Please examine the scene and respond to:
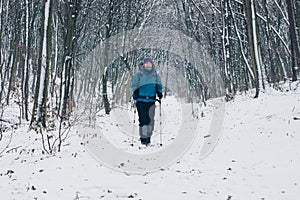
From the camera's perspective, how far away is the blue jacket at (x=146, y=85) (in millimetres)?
9219

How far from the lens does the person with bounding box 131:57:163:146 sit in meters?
9.10

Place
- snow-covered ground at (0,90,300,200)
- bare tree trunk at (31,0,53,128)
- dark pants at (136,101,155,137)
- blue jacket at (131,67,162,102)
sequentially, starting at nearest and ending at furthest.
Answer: snow-covered ground at (0,90,300,200) < dark pants at (136,101,155,137) < blue jacket at (131,67,162,102) < bare tree trunk at (31,0,53,128)

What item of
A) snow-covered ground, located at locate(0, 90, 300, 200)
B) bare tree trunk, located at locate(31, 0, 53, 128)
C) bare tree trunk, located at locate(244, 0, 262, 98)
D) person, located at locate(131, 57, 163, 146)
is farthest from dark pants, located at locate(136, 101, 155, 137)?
bare tree trunk, located at locate(244, 0, 262, 98)

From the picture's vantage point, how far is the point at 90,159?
670cm

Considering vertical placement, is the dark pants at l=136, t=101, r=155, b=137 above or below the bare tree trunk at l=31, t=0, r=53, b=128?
below

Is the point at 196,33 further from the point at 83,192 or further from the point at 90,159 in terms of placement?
the point at 83,192

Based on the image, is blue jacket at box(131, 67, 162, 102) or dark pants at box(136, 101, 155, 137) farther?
blue jacket at box(131, 67, 162, 102)

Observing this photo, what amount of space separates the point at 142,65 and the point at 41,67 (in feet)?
12.4

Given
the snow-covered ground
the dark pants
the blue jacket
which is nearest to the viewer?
→ the snow-covered ground

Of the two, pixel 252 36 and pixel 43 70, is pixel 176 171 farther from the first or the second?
pixel 252 36

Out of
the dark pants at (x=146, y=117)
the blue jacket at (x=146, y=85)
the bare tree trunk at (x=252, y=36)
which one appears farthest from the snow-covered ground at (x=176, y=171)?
the bare tree trunk at (x=252, y=36)

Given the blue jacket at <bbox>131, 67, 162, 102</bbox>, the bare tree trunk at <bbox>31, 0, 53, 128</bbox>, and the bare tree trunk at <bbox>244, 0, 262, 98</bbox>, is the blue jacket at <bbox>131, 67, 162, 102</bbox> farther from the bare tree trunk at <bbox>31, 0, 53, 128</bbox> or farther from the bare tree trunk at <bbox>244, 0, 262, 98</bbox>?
the bare tree trunk at <bbox>244, 0, 262, 98</bbox>

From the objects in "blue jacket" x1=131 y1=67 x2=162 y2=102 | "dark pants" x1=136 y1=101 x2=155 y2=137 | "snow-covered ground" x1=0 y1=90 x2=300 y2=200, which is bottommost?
"snow-covered ground" x1=0 y1=90 x2=300 y2=200

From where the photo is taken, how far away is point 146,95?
9219 mm
